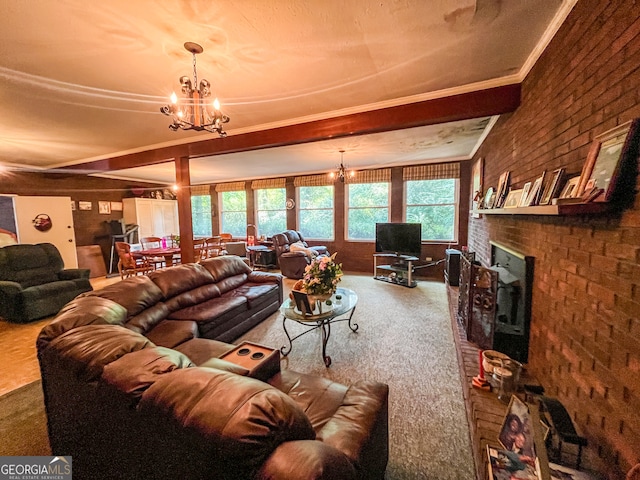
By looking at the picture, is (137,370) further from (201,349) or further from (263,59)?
(263,59)

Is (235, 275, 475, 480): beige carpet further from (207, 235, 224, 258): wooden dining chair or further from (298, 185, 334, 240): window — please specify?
(207, 235, 224, 258): wooden dining chair

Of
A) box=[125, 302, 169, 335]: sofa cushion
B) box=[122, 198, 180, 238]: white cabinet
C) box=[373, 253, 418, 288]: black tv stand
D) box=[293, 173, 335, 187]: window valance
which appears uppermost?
box=[293, 173, 335, 187]: window valance

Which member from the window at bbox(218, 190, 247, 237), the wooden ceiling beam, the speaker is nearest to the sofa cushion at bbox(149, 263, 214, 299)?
the wooden ceiling beam

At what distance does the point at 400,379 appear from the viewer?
211cm

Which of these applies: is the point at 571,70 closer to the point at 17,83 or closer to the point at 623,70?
the point at 623,70

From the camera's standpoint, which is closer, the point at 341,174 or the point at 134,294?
the point at 134,294

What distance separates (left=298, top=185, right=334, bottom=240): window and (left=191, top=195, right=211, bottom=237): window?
10.9 feet

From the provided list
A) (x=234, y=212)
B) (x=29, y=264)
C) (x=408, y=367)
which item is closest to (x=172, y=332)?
(x=408, y=367)

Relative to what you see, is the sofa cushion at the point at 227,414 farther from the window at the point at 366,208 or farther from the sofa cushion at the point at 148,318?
the window at the point at 366,208

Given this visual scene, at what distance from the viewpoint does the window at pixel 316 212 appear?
258 inches

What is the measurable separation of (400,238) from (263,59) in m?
4.10

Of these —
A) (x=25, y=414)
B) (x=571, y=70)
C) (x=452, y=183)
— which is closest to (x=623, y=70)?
(x=571, y=70)

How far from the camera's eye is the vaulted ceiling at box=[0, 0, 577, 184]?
1449 millimetres

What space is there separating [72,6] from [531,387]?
3403 mm
